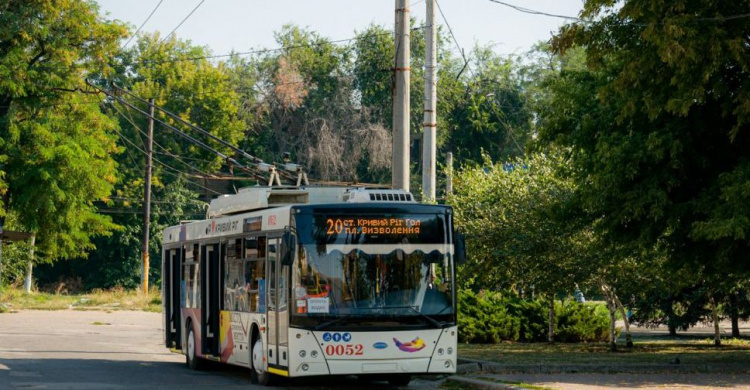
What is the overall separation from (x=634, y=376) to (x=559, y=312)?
1189 cm

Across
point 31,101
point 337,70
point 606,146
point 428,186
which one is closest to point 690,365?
point 606,146

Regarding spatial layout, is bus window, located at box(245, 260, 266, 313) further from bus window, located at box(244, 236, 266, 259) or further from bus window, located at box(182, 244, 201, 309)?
bus window, located at box(182, 244, 201, 309)

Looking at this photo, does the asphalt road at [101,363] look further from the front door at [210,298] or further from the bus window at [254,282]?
the bus window at [254,282]

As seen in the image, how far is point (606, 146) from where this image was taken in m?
20.1

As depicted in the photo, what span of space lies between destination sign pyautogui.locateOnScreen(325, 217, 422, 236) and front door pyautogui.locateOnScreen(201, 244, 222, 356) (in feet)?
13.7

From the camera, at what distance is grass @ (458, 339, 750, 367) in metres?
22.5

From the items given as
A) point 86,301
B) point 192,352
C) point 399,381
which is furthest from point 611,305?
point 86,301

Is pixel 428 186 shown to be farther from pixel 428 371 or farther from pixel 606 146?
pixel 428 371

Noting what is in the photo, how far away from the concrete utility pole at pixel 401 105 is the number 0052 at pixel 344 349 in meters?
4.94

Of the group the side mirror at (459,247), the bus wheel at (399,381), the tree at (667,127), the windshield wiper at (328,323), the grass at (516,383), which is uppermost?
the tree at (667,127)

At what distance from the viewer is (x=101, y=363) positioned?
23.4 m

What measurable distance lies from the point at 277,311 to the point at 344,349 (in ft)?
4.03

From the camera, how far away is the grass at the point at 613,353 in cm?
2255

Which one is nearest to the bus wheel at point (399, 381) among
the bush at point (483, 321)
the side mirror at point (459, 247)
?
the side mirror at point (459, 247)
